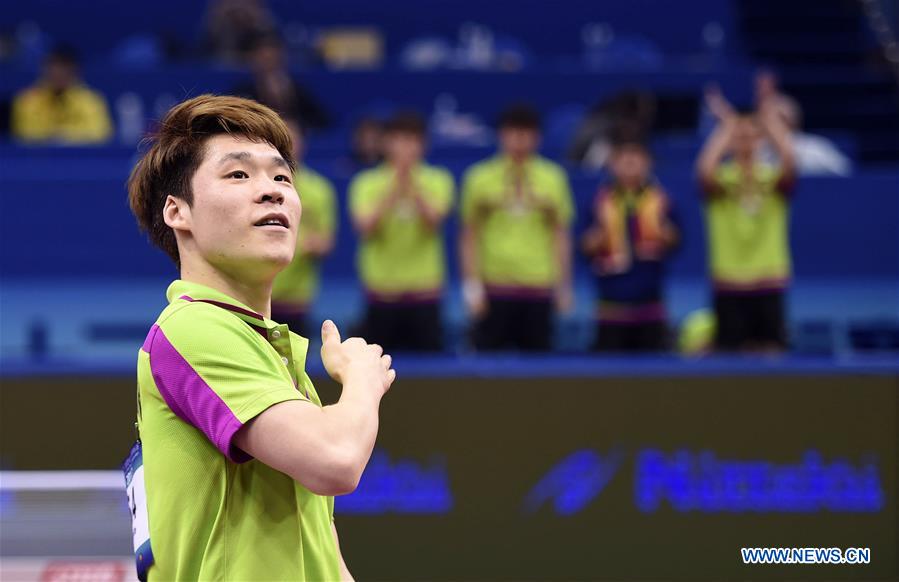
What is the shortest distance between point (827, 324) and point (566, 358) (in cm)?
333

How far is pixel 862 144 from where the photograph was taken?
11109 millimetres

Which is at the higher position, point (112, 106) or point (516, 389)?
point (112, 106)

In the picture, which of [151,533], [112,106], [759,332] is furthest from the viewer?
[112,106]

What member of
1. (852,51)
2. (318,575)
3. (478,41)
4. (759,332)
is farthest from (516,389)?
(852,51)

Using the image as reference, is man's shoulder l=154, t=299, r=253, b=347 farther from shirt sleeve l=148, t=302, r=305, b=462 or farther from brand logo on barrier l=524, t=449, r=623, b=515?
brand logo on barrier l=524, t=449, r=623, b=515

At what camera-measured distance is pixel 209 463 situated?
188 cm

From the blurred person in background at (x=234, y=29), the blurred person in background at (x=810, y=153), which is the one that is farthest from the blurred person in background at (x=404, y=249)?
the blurred person in background at (x=234, y=29)

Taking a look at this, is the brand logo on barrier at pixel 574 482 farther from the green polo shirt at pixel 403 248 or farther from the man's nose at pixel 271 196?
the man's nose at pixel 271 196

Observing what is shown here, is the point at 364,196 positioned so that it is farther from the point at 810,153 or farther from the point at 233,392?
the point at 233,392

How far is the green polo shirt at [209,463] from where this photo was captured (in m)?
1.84

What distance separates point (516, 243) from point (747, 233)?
1336mm

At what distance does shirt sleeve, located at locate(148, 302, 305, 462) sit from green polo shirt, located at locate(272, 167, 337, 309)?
15.3 feet

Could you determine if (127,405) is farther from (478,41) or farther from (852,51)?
(852,51)

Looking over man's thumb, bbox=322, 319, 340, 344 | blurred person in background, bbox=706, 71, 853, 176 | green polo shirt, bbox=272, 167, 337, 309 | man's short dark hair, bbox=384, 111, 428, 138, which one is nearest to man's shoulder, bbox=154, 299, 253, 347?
man's thumb, bbox=322, 319, 340, 344
